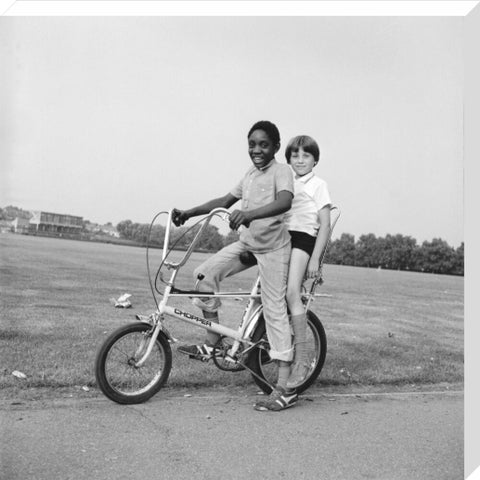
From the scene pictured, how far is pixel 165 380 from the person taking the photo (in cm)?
381

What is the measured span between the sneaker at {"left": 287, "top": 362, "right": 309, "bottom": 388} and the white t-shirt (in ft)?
2.84

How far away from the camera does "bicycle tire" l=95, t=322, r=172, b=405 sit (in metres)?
3.52

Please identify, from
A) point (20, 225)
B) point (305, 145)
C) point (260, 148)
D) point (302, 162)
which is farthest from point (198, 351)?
point (20, 225)

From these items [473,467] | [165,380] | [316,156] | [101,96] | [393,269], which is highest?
[101,96]

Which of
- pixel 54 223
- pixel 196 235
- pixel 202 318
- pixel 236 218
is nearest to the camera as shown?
pixel 236 218

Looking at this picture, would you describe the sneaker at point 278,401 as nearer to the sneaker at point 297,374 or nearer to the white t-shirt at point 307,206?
the sneaker at point 297,374

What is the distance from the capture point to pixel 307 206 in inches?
161

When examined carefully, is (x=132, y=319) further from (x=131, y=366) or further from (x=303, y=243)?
(x=303, y=243)

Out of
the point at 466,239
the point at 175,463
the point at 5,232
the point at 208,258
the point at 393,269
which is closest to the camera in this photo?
the point at 175,463

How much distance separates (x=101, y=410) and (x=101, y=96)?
2.18 meters

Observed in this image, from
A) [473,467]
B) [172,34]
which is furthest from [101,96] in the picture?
[473,467]

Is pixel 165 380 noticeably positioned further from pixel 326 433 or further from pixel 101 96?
pixel 101 96

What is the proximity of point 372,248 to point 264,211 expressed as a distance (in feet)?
5.93

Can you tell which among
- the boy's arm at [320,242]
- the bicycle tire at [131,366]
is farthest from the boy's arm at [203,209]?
the bicycle tire at [131,366]
